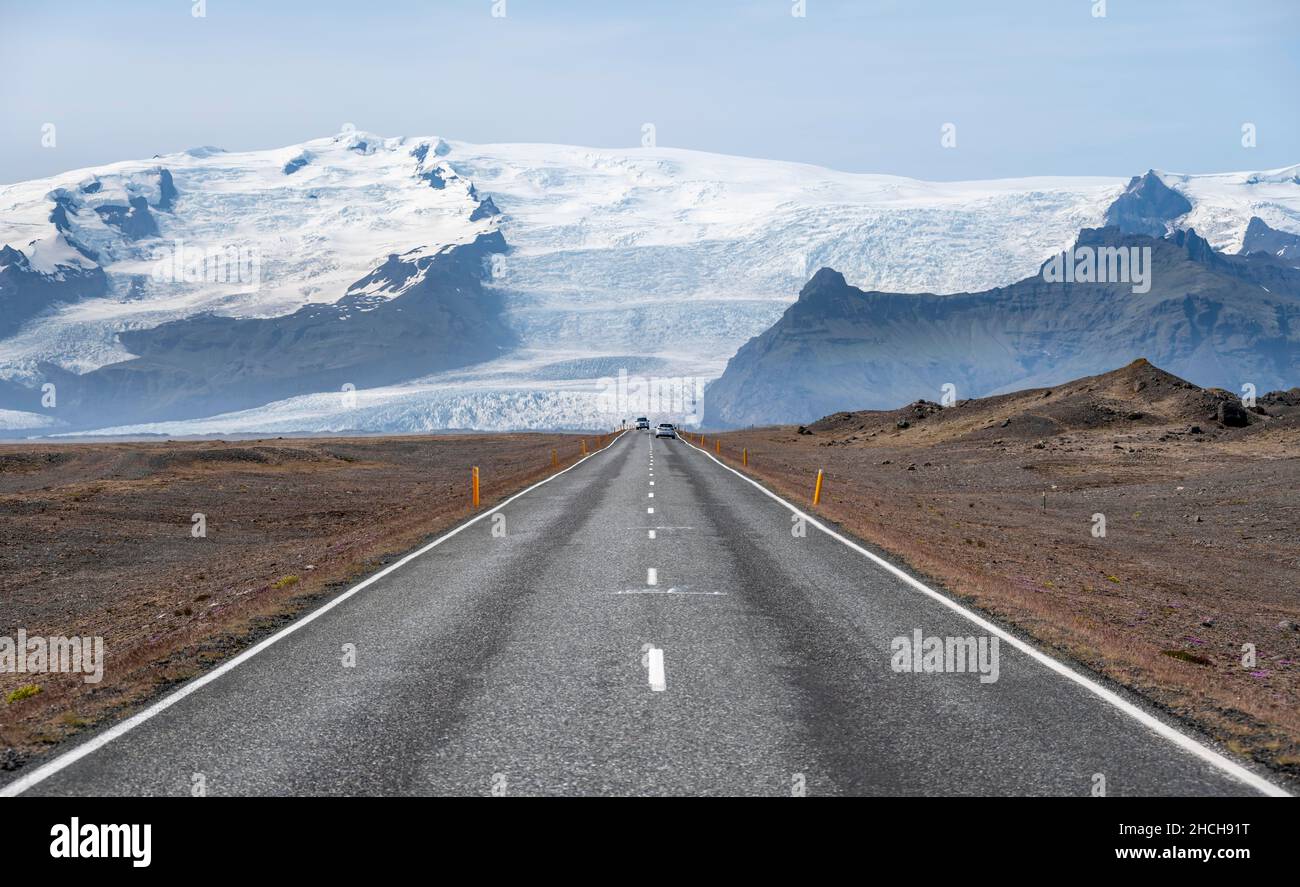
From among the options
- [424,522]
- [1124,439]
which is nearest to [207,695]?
[424,522]

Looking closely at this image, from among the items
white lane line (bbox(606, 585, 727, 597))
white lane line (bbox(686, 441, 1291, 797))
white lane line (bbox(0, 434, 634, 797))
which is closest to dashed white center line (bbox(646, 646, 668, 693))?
white lane line (bbox(606, 585, 727, 597))

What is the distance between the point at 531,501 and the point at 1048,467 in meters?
32.2

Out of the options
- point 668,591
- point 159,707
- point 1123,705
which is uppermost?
point 159,707

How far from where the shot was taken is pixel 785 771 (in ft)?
24.8

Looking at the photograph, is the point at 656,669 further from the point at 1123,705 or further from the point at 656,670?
the point at 1123,705

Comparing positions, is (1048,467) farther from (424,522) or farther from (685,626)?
(685,626)

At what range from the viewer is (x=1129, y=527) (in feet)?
111

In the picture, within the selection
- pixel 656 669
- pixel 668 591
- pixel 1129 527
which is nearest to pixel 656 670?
pixel 656 669

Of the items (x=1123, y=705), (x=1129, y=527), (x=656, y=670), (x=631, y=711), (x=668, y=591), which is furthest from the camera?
(x=1129, y=527)

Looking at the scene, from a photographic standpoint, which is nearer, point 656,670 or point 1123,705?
point 1123,705

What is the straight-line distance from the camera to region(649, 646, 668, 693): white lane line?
10.1m

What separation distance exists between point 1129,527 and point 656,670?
27.4 m

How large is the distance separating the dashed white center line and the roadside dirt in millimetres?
4370

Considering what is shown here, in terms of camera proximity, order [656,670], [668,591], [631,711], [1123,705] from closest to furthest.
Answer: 1. [631,711]
2. [1123,705]
3. [656,670]
4. [668,591]
